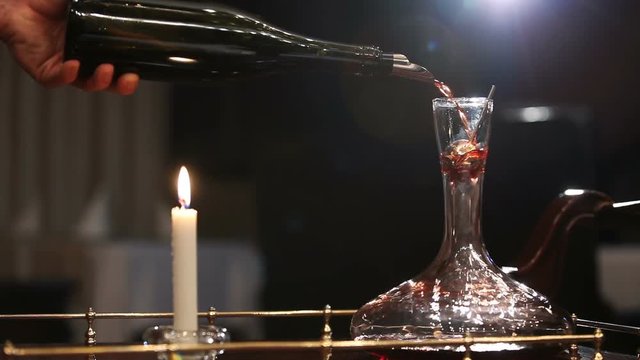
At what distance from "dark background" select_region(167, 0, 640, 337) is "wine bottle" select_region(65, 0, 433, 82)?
1116 millimetres

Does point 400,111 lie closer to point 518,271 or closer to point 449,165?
point 518,271

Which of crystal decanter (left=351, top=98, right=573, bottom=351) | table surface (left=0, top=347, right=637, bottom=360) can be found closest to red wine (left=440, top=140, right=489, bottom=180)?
crystal decanter (left=351, top=98, right=573, bottom=351)

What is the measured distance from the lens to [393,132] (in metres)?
2.00

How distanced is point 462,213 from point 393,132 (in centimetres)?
131

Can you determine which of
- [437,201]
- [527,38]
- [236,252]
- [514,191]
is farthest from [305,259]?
[527,38]

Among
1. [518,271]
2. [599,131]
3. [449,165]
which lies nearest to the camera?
[449,165]

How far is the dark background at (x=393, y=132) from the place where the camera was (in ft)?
6.39

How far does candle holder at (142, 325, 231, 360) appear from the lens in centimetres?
49

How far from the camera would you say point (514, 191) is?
6.41ft

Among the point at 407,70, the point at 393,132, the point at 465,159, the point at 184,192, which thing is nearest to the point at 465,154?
the point at 465,159

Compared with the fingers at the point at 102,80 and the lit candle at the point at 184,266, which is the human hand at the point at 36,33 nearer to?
the fingers at the point at 102,80

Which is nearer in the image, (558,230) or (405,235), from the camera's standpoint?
(558,230)

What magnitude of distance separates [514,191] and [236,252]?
0.58m

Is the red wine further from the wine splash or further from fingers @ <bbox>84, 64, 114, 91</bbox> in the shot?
fingers @ <bbox>84, 64, 114, 91</bbox>
